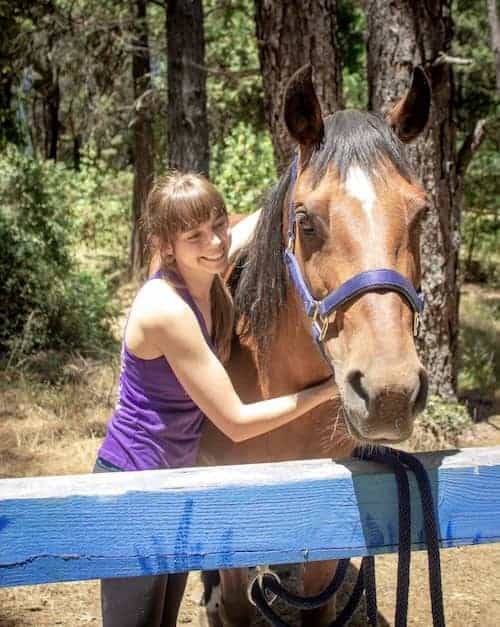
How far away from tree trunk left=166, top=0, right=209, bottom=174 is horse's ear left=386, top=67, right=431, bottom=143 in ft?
17.1

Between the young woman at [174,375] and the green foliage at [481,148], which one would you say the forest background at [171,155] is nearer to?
the green foliage at [481,148]

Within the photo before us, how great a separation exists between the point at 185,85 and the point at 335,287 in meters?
5.96

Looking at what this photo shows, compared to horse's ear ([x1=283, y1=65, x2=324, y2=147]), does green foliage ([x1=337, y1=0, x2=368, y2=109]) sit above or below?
above

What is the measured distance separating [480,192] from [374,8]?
6.15m

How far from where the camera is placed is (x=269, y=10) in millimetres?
4582

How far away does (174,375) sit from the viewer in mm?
1895

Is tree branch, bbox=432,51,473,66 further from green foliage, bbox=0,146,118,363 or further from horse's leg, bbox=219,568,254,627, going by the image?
green foliage, bbox=0,146,118,363

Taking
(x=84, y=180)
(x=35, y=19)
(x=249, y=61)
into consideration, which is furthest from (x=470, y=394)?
(x=84, y=180)

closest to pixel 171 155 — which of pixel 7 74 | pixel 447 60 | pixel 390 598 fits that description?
pixel 7 74

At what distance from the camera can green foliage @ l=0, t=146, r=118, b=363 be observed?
6695 mm

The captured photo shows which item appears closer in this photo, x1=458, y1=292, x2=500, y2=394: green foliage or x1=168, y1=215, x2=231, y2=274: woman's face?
x1=168, y1=215, x2=231, y2=274: woman's face

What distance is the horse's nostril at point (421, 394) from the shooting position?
143 centimetres

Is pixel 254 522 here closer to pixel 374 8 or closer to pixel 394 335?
pixel 394 335

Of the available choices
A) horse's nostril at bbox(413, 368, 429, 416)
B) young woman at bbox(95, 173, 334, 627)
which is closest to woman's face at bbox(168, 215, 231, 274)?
young woman at bbox(95, 173, 334, 627)
